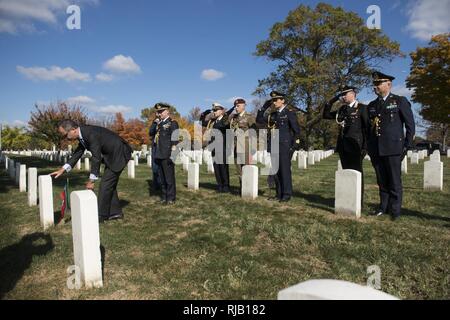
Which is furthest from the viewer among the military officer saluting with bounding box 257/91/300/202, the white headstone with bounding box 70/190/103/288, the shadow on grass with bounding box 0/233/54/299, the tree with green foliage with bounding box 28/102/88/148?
the tree with green foliage with bounding box 28/102/88/148

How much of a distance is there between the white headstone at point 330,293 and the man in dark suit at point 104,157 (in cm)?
484

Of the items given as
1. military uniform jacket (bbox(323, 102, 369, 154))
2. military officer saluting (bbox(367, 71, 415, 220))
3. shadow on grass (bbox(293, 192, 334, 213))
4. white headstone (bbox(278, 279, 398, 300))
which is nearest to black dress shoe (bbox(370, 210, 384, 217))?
military officer saluting (bbox(367, 71, 415, 220))

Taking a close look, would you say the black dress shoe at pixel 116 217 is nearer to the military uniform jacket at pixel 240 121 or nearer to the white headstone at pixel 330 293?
the military uniform jacket at pixel 240 121

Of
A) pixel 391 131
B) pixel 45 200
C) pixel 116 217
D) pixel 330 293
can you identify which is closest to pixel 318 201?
pixel 391 131

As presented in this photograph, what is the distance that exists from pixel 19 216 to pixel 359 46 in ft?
103

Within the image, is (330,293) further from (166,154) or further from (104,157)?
(166,154)

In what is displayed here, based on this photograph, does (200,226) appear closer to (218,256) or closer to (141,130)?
(218,256)

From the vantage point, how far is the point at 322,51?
3291 centimetres

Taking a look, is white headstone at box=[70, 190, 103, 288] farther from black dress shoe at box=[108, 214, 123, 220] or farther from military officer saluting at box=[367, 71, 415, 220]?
military officer saluting at box=[367, 71, 415, 220]

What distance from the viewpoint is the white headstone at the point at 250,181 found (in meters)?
8.23

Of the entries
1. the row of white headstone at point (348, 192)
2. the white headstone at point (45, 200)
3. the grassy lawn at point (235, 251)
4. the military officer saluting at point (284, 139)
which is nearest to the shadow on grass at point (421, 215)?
the grassy lawn at point (235, 251)

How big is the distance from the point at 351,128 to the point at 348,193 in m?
1.32

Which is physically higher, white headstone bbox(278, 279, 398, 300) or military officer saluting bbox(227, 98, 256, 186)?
military officer saluting bbox(227, 98, 256, 186)

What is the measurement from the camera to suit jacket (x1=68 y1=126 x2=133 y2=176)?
6.07 m
